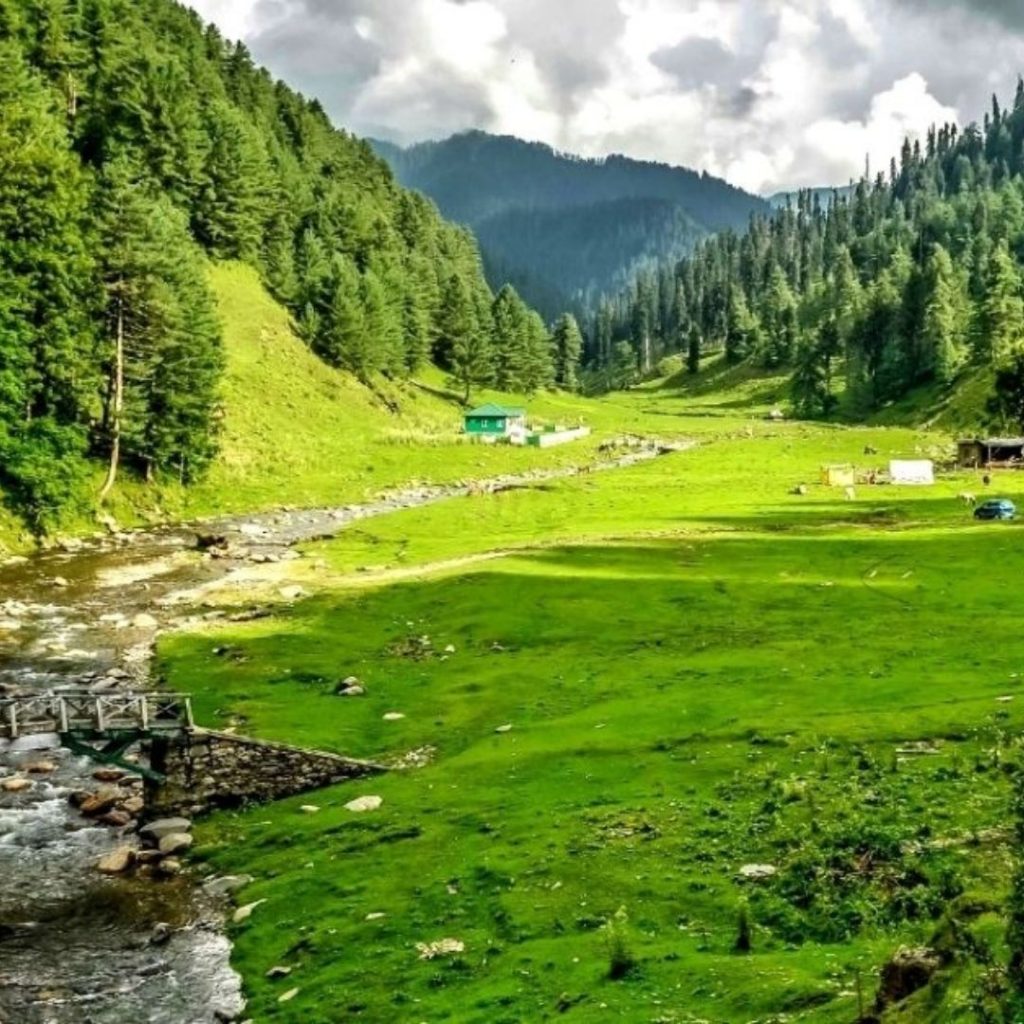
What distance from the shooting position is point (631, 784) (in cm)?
3497

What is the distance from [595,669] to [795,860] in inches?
1006

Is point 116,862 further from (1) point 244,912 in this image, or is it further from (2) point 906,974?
(2) point 906,974

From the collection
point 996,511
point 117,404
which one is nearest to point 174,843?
point 117,404

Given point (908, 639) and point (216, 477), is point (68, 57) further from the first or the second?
point (908, 639)

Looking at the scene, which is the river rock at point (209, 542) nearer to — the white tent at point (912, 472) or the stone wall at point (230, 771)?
the stone wall at point (230, 771)

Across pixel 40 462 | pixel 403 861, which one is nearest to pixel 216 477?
pixel 40 462

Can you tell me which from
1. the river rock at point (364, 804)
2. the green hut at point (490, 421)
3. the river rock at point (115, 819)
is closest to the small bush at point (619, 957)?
the river rock at point (364, 804)

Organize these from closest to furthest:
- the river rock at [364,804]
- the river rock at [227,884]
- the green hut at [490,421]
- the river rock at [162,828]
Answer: the river rock at [227,884] → the river rock at [162,828] → the river rock at [364,804] → the green hut at [490,421]

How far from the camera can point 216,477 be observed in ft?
380

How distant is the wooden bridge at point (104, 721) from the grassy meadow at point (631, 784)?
12.0ft

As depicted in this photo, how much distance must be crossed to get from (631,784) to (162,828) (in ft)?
50.7

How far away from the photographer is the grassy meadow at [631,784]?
23.0m

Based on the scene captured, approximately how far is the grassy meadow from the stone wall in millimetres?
1177

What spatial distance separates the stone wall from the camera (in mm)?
38469
